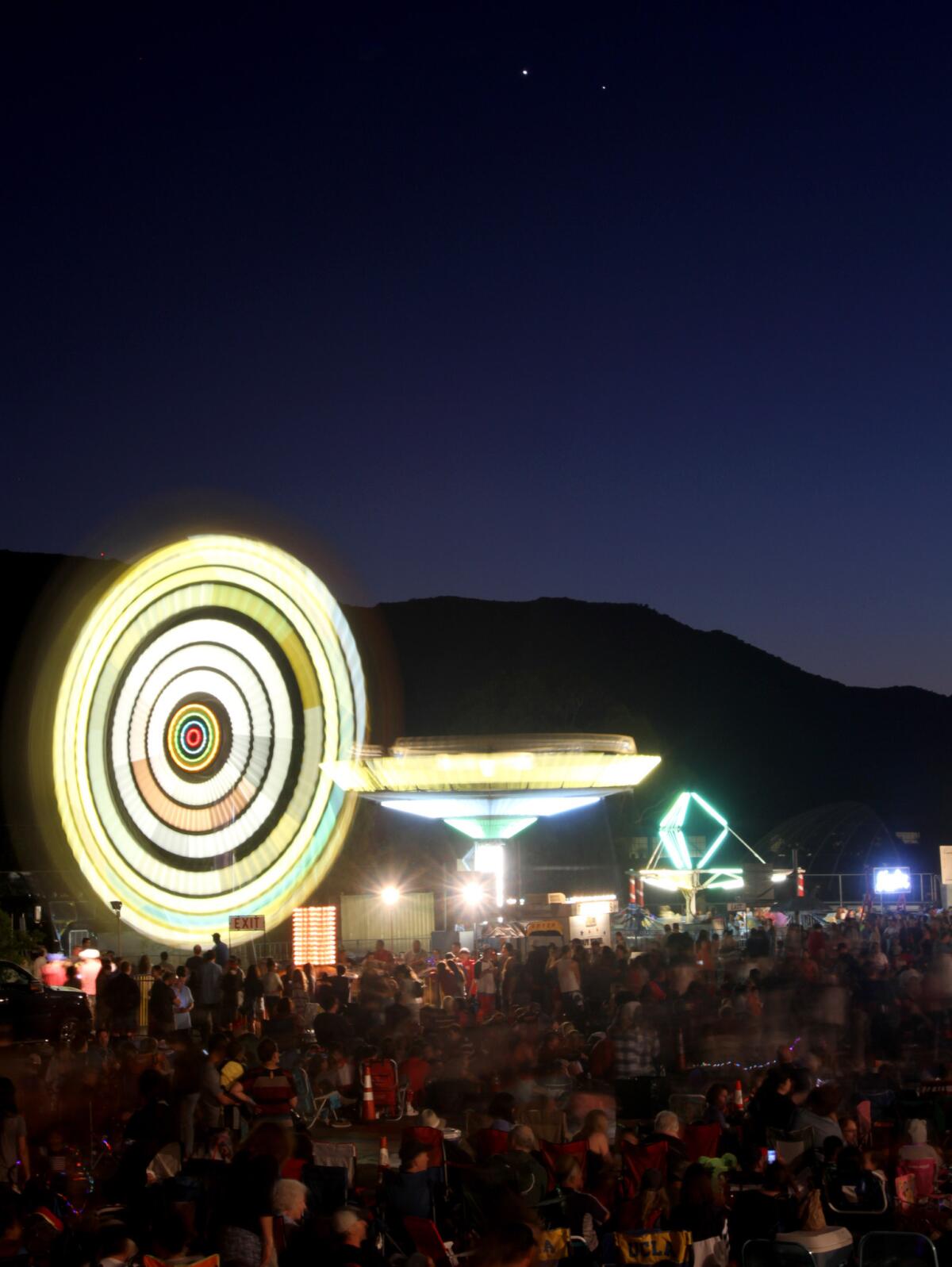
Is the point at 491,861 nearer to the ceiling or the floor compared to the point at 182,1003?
nearer to the ceiling

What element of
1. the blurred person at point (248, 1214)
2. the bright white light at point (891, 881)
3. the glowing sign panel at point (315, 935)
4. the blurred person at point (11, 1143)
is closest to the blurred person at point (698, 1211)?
the blurred person at point (248, 1214)

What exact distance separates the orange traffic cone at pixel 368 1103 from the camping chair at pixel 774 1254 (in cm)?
760

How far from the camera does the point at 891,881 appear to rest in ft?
143

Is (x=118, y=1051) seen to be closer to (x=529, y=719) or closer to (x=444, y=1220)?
(x=444, y=1220)

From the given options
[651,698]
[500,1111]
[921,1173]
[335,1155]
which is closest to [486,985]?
[335,1155]

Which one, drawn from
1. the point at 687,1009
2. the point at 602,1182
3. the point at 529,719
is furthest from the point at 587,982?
the point at 529,719

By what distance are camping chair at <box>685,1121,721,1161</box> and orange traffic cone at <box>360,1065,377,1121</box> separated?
5.16 metres

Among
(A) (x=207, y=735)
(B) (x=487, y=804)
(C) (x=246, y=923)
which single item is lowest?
(C) (x=246, y=923)

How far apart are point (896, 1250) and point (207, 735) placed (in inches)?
648

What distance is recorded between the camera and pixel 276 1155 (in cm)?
753

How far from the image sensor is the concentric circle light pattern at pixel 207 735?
66.8ft

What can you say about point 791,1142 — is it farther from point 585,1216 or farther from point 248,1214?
point 248,1214

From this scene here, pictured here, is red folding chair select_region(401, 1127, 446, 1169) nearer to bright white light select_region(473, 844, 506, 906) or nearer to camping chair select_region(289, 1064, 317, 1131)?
camping chair select_region(289, 1064, 317, 1131)

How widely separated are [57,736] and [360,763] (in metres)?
5.09
